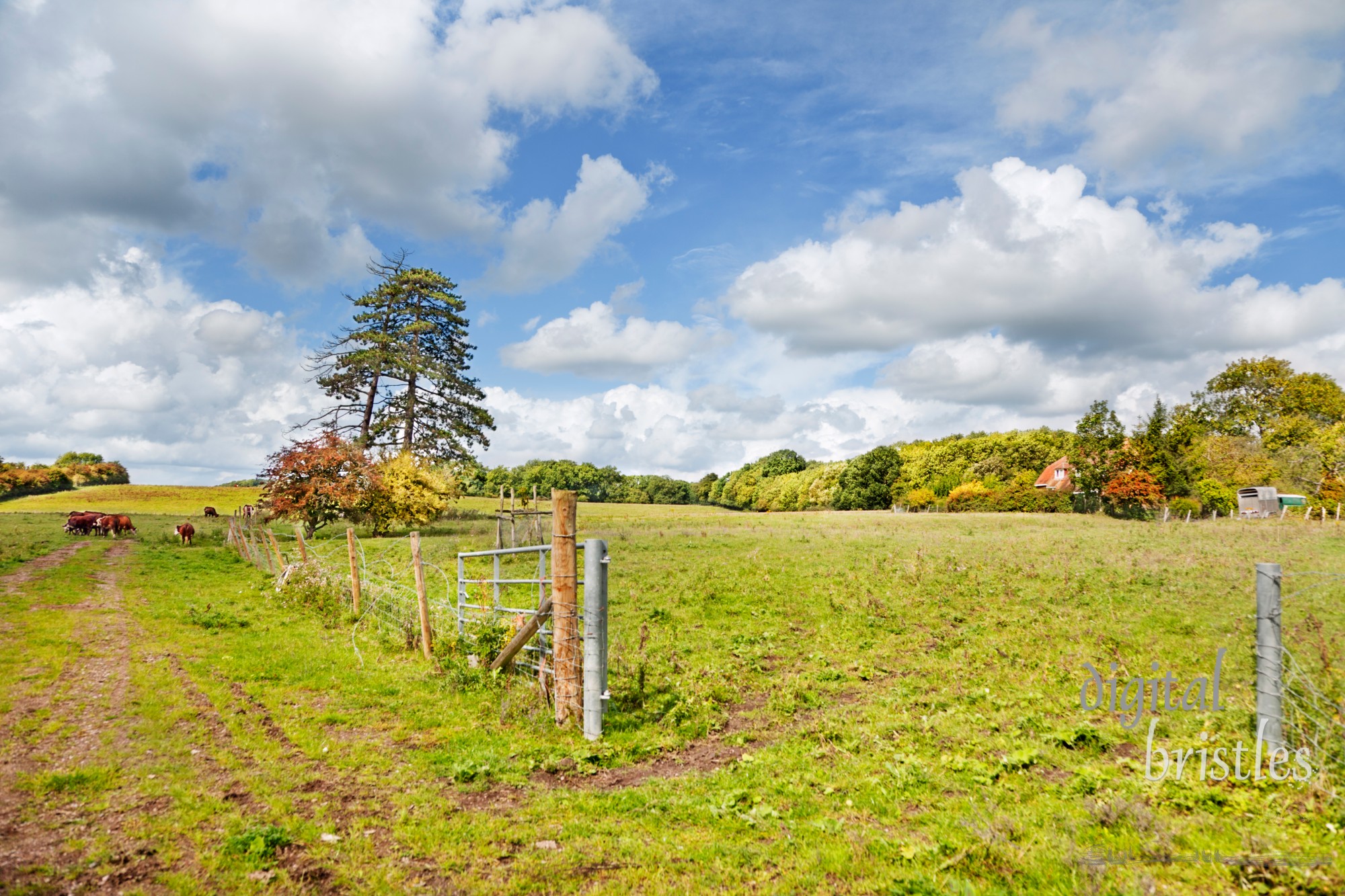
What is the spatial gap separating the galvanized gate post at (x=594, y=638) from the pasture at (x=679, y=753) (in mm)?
486

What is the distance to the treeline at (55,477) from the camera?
81250 millimetres

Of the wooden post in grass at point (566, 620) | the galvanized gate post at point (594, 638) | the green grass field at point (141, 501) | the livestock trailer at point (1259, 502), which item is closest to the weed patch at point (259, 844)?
the galvanized gate post at point (594, 638)

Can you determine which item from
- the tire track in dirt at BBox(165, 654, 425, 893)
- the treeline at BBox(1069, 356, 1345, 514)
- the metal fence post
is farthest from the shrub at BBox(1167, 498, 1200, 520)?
the tire track in dirt at BBox(165, 654, 425, 893)

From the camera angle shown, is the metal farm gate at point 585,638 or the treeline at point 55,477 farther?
the treeline at point 55,477

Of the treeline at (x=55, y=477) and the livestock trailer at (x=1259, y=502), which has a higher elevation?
the treeline at (x=55, y=477)

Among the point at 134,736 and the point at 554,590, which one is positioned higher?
the point at 554,590

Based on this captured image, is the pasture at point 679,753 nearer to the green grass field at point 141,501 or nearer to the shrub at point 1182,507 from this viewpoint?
the shrub at point 1182,507

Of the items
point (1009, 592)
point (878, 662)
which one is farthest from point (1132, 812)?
point (1009, 592)

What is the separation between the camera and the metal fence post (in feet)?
21.9

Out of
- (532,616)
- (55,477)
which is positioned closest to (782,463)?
(55,477)

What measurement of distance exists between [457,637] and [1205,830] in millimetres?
10736

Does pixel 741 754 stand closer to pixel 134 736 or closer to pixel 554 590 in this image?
pixel 554 590

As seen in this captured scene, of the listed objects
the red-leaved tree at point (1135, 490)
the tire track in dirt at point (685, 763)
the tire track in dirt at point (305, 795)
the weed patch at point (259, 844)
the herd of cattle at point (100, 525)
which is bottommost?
the tire track in dirt at point (685, 763)

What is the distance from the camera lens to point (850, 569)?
65.6 ft
